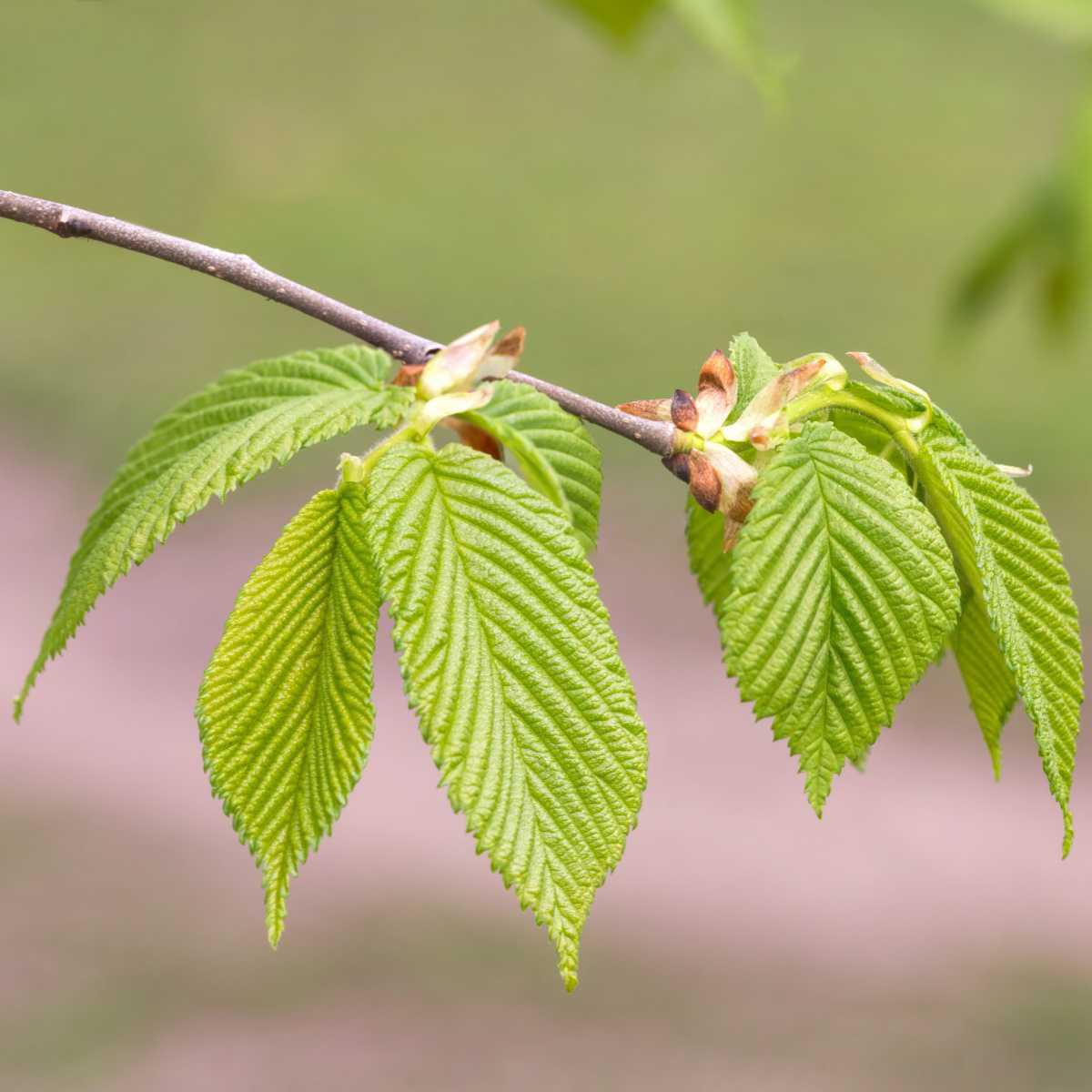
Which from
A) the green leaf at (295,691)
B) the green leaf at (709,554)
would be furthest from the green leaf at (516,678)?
the green leaf at (709,554)

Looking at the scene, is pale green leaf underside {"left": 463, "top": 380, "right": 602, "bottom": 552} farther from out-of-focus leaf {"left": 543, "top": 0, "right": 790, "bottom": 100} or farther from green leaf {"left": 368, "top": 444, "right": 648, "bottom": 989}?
out-of-focus leaf {"left": 543, "top": 0, "right": 790, "bottom": 100}

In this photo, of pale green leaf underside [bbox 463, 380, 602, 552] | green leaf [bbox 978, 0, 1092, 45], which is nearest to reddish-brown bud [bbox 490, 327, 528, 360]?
pale green leaf underside [bbox 463, 380, 602, 552]

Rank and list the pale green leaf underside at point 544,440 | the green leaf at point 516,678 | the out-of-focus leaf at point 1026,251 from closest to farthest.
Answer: the green leaf at point 516,678 < the pale green leaf underside at point 544,440 < the out-of-focus leaf at point 1026,251

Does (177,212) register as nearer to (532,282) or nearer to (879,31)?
(532,282)

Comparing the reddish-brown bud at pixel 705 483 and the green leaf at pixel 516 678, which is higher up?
the reddish-brown bud at pixel 705 483

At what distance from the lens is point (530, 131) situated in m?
7.64

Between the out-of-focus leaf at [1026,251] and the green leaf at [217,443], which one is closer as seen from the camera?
the green leaf at [217,443]

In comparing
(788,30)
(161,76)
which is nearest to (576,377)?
(788,30)

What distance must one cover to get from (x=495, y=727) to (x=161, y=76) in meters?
7.73

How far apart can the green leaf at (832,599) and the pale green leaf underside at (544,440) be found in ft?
0.32

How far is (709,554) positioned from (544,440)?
11 cm

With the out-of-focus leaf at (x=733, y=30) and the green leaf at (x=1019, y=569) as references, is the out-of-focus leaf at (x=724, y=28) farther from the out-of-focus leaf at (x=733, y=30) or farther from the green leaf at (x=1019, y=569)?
the green leaf at (x=1019, y=569)

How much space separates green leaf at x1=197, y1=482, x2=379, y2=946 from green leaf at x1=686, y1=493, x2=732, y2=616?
0.59 feet

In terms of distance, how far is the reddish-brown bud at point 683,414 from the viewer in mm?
556
